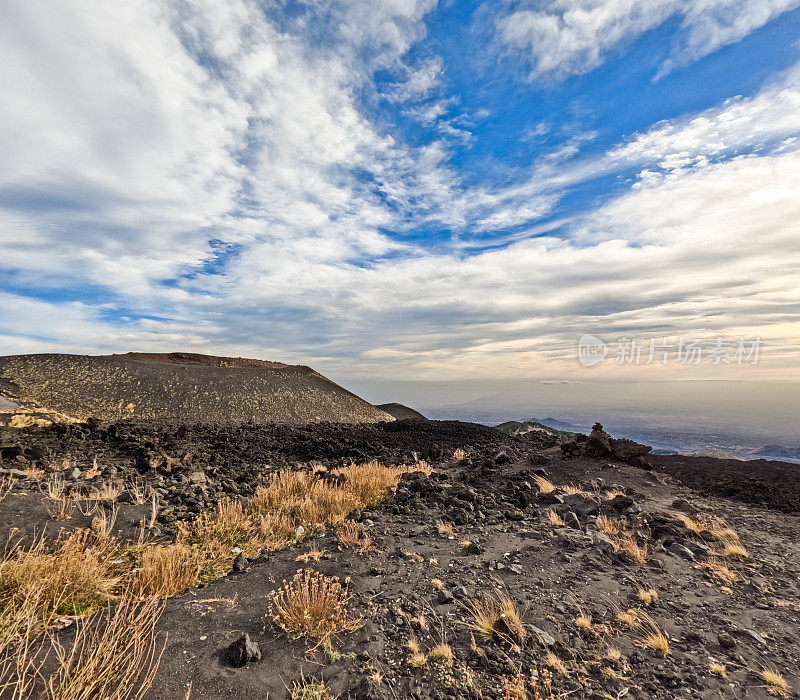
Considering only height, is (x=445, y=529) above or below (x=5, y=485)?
below

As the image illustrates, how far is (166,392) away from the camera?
29.2 m

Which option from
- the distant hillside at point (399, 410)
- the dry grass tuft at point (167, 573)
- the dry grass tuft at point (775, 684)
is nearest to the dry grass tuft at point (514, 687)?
the dry grass tuft at point (775, 684)

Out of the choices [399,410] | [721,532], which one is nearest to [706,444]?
[399,410]

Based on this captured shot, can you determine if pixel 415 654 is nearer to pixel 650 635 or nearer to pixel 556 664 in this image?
pixel 556 664

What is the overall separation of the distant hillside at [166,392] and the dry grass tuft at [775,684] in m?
28.2

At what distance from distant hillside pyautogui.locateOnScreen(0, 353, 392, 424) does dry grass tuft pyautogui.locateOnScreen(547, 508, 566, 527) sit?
24654 mm

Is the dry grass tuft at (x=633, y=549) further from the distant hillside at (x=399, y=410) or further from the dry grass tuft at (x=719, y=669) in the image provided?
the distant hillside at (x=399, y=410)

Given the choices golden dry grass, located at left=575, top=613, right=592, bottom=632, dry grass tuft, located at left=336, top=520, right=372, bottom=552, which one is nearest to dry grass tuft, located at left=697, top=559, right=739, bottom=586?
golden dry grass, located at left=575, top=613, right=592, bottom=632

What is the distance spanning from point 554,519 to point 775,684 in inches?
173

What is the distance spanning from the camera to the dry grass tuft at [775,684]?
3395mm

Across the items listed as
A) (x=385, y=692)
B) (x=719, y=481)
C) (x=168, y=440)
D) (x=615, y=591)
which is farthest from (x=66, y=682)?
(x=719, y=481)

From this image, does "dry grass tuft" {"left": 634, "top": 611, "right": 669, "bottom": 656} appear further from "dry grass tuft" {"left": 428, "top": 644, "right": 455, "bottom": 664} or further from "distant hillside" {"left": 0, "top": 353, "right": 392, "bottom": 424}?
"distant hillside" {"left": 0, "top": 353, "right": 392, "bottom": 424}

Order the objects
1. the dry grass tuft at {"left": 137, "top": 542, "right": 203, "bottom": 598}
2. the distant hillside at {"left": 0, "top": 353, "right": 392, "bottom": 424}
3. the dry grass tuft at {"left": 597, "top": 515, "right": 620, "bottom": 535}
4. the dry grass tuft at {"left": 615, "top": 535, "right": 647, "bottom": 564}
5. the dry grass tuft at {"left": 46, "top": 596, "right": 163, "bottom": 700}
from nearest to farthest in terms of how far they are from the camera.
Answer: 1. the dry grass tuft at {"left": 46, "top": 596, "right": 163, "bottom": 700}
2. the dry grass tuft at {"left": 137, "top": 542, "right": 203, "bottom": 598}
3. the dry grass tuft at {"left": 615, "top": 535, "right": 647, "bottom": 564}
4. the dry grass tuft at {"left": 597, "top": 515, "right": 620, "bottom": 535}
5. the distant hillside at {"left": 0, "top": 353, "right": 392, "bottom": 424}

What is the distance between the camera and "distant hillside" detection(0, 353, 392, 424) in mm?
25625
